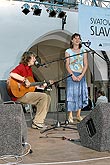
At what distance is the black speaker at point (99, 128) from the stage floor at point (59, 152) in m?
0.08

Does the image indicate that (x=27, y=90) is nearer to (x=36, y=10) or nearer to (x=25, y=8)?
(x=25, y=8)

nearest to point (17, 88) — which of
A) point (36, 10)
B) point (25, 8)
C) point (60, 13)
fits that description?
point (25, 8)

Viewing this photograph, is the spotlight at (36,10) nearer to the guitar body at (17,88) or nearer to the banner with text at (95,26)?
the banner with text at (95,26)

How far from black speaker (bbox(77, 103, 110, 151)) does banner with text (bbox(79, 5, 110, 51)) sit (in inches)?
112

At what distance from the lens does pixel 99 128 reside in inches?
138

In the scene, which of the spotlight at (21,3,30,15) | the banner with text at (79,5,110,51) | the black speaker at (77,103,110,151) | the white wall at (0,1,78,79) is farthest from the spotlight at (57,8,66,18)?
the black speaker at (77,103,110,151)

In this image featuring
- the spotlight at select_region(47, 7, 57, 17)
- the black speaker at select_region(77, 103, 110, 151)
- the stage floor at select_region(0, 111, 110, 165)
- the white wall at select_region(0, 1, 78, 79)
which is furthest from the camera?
the spotlight at select_region(47, 7, 57, 17)

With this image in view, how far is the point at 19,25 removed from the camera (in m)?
7.94

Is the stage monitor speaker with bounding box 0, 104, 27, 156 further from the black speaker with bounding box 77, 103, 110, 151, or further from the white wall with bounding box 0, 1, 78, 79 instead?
the white wall with bounding box 0, 1, 78, 79

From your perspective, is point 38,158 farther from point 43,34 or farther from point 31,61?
point 43,34

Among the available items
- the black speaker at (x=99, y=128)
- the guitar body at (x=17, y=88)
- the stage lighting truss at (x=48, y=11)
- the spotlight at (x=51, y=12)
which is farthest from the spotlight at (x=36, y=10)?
the black speaker at (x=99, y=128)

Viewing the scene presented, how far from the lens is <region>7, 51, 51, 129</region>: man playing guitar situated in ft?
16.4

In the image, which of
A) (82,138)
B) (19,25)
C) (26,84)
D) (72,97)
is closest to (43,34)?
(19,25)

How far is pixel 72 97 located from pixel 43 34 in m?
3.17
